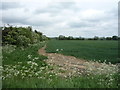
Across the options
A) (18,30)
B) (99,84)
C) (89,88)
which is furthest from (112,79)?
(18,30)

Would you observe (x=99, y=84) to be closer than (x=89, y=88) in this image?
No

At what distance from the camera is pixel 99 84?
7914mm

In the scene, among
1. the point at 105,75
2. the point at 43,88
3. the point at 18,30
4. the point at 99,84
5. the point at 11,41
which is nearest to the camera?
the point at 43,88

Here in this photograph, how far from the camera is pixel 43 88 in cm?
731

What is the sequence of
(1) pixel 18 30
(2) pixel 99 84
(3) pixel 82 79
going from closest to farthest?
(2) pixel 99 84 → (3) pixel 82 79 → (1) pixel 18 30

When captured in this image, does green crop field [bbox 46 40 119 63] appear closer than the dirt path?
No

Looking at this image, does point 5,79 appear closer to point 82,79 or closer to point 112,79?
point 82,79

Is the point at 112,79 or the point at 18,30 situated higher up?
the point at 18,30

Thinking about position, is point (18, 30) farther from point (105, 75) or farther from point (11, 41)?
point (105, 75)

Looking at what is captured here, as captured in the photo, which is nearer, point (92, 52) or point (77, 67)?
point (77, 67)

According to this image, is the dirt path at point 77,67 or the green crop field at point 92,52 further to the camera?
the green crop field at point 92,52

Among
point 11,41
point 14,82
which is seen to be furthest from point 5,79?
point 11,41

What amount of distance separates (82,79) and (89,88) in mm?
1270

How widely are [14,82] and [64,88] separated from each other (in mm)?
1858
